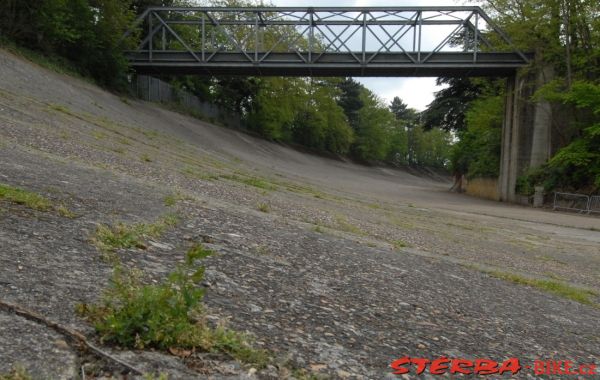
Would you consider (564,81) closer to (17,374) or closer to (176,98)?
(176,98)

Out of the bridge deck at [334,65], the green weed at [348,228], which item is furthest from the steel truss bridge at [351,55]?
the green weed at [348,228]

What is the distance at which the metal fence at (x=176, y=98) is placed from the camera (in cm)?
3834

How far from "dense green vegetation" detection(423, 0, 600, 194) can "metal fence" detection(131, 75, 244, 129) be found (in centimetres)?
2435

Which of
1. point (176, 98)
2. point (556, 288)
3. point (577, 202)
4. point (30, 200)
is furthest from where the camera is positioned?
point (176, 98)

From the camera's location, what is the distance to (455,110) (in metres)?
46.0

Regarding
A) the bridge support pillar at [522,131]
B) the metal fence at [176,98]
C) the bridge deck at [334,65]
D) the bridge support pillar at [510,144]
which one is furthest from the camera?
the metal fence at [176,98]

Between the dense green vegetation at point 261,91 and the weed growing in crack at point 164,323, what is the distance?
26.5 meters

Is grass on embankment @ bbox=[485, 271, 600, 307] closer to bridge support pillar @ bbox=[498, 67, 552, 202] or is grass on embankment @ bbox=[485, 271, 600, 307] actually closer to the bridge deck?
bridge support pillar @ bbox=[498, 67, 552, 202]

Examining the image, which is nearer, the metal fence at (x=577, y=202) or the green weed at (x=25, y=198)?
the green weed at (x=25, y=198)

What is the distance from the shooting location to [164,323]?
2.41 meters

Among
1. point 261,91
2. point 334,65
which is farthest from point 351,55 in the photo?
point 261,91

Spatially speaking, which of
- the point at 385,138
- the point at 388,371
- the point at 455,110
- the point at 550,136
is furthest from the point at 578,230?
the point at 385,138

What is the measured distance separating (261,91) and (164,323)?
179ft

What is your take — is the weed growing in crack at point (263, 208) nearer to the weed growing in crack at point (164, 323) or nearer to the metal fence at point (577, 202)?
the weed growing in crack at point (164, 323)
